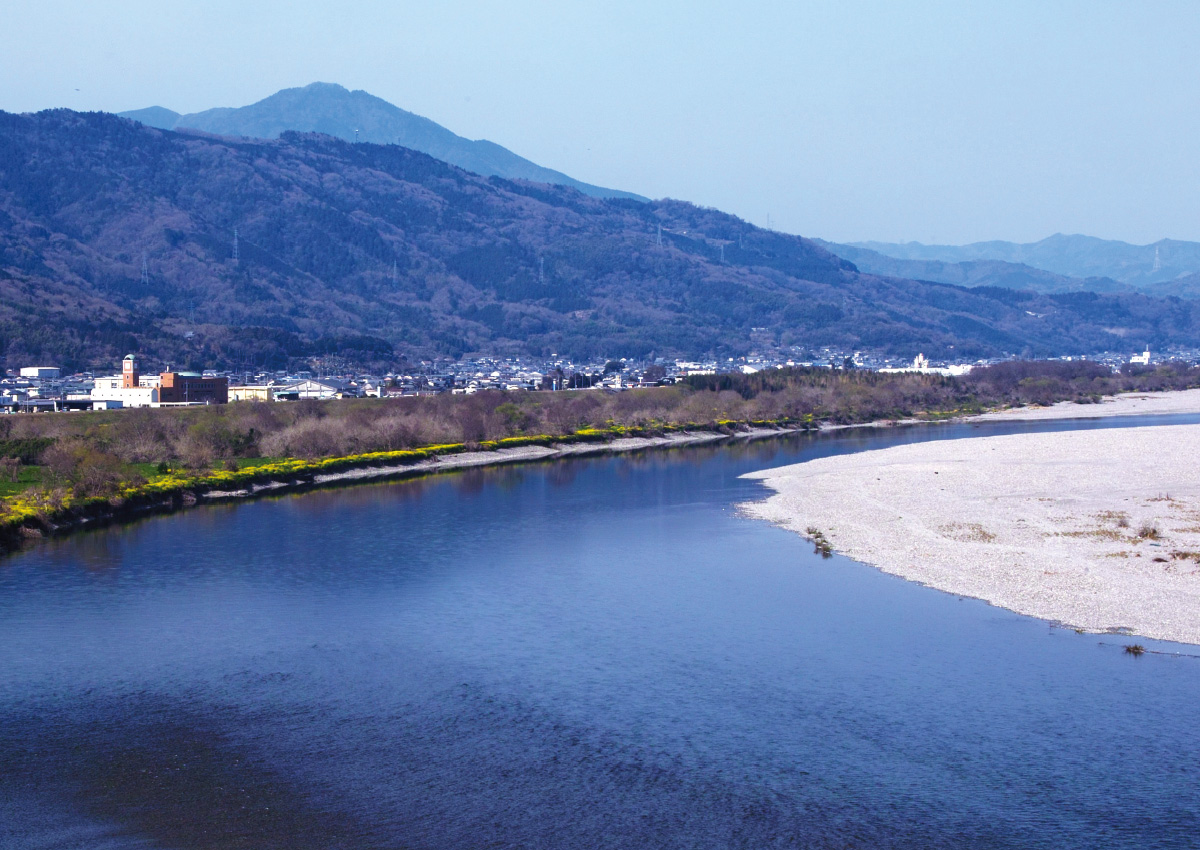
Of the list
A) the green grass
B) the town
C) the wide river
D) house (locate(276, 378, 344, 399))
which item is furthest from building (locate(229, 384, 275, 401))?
the wide river

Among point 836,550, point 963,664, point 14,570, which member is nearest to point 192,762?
point 963,664

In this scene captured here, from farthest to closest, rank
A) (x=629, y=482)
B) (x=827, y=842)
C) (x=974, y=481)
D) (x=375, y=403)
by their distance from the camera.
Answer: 1. (x=375, y=403)
2. (x=629, y=482)
3. (x=974, y=481)
4. (x=827, y=842)

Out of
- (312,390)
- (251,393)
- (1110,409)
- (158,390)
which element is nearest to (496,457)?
(158,390)

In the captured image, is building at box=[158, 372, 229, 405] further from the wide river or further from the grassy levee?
the wide river

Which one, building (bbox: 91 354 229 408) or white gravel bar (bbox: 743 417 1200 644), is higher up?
building (bbox: 91 354 229 408)

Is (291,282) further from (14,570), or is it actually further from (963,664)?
(963,664)

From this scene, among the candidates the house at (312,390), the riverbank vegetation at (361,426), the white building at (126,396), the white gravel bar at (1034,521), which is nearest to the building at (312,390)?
the house at (312,390)

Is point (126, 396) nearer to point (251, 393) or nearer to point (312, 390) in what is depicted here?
point (251, 393)
